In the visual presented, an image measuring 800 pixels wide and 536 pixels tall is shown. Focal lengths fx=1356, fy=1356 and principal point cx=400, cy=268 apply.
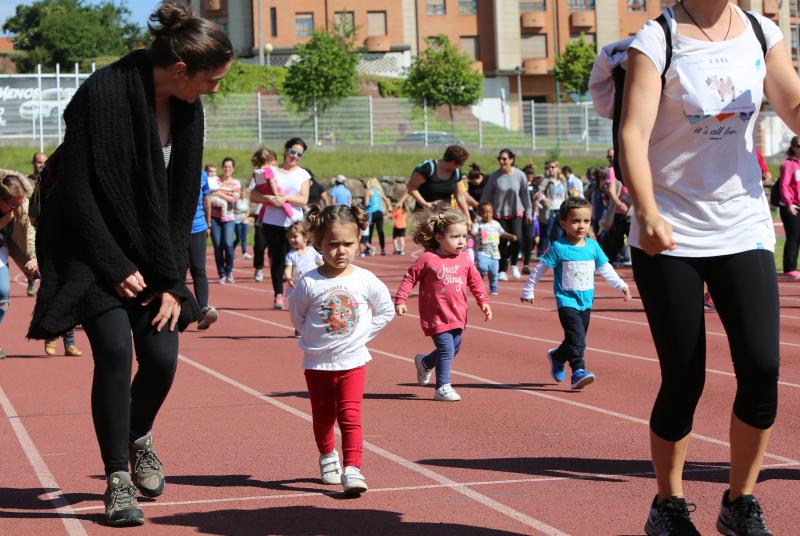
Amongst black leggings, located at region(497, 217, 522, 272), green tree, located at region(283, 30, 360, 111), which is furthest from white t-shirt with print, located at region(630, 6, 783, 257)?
green tree, located at region(283, 30, 360, 111)

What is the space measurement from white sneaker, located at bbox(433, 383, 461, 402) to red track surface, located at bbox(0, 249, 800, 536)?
0.32ft

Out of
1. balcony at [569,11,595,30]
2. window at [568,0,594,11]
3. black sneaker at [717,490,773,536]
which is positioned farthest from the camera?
window at [568,0,594,11]

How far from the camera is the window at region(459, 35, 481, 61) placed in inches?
3467

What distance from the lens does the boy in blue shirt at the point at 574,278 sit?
952cm

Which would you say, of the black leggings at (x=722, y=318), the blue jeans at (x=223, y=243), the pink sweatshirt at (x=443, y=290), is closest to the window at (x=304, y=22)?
the blue jeans at (x=223, y=243)

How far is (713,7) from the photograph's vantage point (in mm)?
4680

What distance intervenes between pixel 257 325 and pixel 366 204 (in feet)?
60.2

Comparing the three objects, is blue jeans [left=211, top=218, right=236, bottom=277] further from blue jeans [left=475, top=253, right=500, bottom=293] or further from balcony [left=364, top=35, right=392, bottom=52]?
balcony [left=364, top=35, right=392, bottom=52]

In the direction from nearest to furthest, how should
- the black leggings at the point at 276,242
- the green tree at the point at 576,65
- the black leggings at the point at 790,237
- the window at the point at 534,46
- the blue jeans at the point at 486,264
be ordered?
the black leggings at the point at 276,242
the blue jeans at the point at 486,264
the black leggings at the point at 790,237
the green tree at the point at 576,65
the window at the point at 534,46

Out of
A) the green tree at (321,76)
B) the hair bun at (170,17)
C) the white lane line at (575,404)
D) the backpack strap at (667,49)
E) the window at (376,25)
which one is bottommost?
Answer: the white lane line at (575,404)

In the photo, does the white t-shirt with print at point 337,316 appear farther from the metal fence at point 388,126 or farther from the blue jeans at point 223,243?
the metal fence at point 388,126

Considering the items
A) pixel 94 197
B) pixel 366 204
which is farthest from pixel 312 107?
pixel 94 197

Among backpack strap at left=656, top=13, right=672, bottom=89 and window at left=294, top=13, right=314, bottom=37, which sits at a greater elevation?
window at left=294, top=13, right=314, bottom=37

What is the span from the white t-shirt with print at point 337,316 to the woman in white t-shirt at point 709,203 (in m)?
1.81
